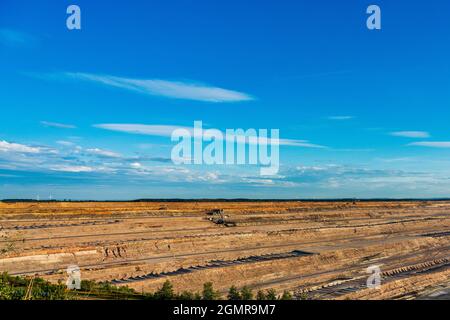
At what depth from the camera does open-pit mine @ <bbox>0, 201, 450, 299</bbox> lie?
37.8m

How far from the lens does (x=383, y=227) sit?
88312 millimetres

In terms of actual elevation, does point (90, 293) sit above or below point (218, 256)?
above

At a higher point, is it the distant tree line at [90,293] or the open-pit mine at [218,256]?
the distant tree line at [90,293]

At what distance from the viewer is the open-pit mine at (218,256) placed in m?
37.8

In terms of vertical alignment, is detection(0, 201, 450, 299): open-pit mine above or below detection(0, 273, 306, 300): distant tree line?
below

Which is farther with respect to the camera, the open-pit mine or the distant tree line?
the open-pit mine

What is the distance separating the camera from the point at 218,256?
49406 millimetres

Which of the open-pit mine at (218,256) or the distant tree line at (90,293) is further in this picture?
the open-pit mine at (218,256)
